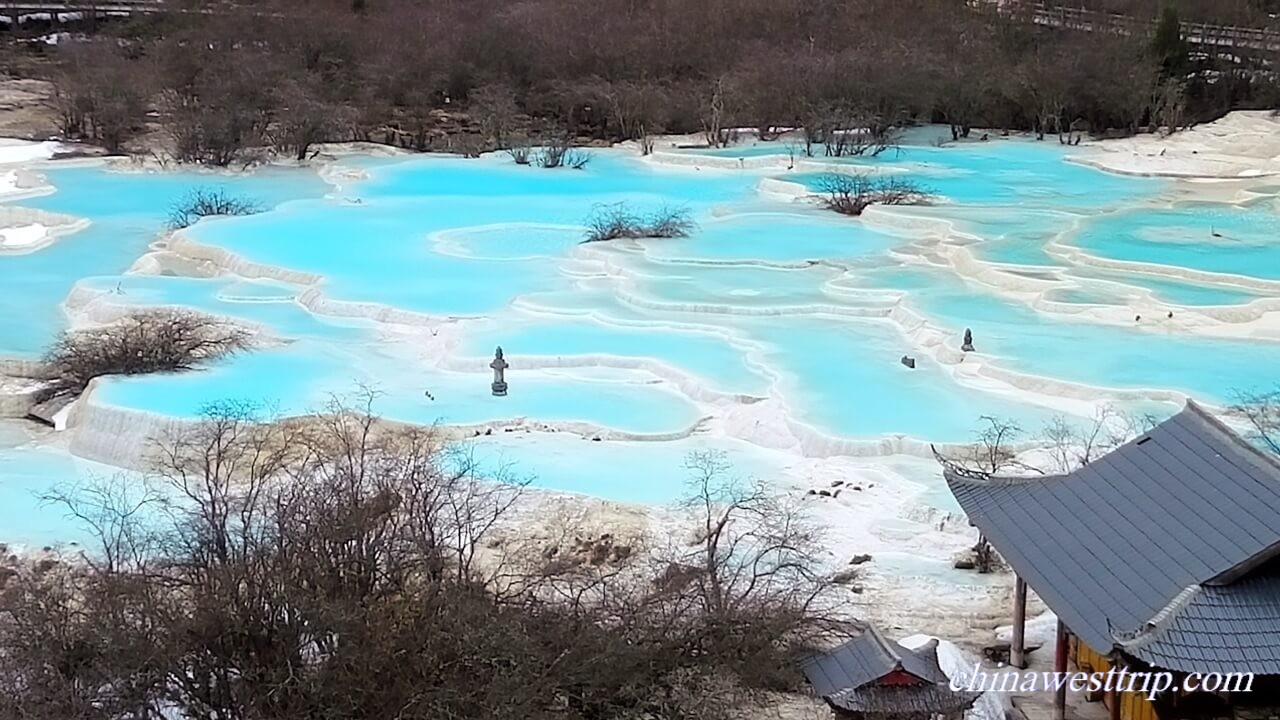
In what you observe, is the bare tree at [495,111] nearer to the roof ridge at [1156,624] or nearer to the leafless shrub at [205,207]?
the leafless shrub at [205,207]

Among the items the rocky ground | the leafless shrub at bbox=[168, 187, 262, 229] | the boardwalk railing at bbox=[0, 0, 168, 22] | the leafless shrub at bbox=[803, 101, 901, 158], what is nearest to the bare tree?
the leafless shrub at bbox=[803, 101, 901, 158]

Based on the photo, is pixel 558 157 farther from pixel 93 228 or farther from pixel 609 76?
pixel 93 228

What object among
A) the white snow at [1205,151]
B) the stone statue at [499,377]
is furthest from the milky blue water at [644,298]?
the white snow at [1205,151]

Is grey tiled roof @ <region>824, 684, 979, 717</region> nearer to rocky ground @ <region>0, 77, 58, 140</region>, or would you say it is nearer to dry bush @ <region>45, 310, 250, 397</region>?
dry bush @ <region>45, 310, 250, 397</region>

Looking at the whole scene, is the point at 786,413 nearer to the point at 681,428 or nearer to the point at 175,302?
the point at 681,428

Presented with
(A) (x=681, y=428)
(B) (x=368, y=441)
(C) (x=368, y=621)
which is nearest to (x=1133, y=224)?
(A) (x=681, y=428)

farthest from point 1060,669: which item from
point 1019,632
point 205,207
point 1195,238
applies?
point 205,207

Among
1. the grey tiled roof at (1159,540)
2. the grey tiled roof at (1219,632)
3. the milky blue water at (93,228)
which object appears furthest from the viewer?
the milky blue water at (93,228)
